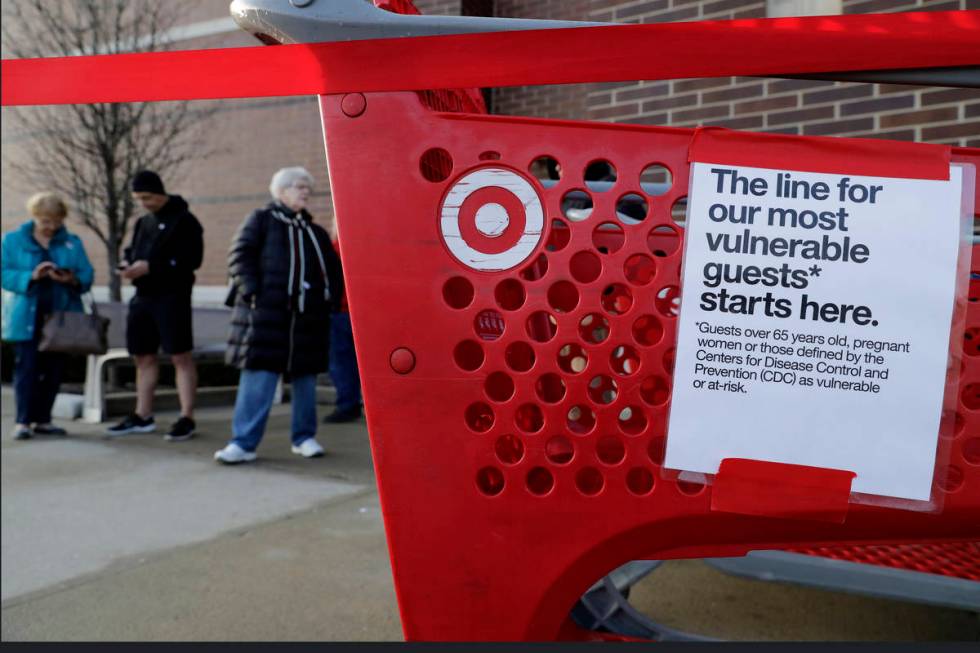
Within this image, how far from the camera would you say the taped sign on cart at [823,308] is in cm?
107

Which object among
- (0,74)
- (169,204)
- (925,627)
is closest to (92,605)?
(0,74)

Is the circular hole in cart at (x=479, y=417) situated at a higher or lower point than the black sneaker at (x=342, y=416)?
higher

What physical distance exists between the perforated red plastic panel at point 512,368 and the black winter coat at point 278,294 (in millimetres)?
3750

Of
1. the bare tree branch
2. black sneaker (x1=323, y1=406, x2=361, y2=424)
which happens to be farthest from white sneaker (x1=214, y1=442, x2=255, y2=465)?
the bare tree branch

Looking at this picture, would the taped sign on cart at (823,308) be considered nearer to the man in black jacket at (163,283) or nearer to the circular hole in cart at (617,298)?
the circular hole in cart at (617,298)

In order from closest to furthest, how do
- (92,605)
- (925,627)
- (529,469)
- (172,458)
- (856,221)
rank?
(856,221) → (529,469) → (925,627) → (92,605) → (172,458)

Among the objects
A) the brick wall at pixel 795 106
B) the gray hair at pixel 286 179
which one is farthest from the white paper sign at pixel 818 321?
the gray hair at pixel 286 179

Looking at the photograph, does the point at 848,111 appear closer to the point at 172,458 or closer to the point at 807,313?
the point at 807,313

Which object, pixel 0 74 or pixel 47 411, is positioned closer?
pixel 0 74

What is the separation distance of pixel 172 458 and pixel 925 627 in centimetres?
400

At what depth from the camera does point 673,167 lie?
1135 mm

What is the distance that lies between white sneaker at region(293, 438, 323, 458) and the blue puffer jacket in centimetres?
214

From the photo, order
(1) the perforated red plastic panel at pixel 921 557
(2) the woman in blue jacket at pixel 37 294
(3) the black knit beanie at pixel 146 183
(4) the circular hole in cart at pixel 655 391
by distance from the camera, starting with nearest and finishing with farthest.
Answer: (4) the circular hole in cart at pixel 655 391, (1) the perforated red plastic panel at pixel 921 557, (3) the black knit beanie at pixel 146 183, (2) the woman in blue jacket at pixel 37 294

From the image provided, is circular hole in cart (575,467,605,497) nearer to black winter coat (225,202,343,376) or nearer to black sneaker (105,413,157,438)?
black winter coat (225,202,343,376)
